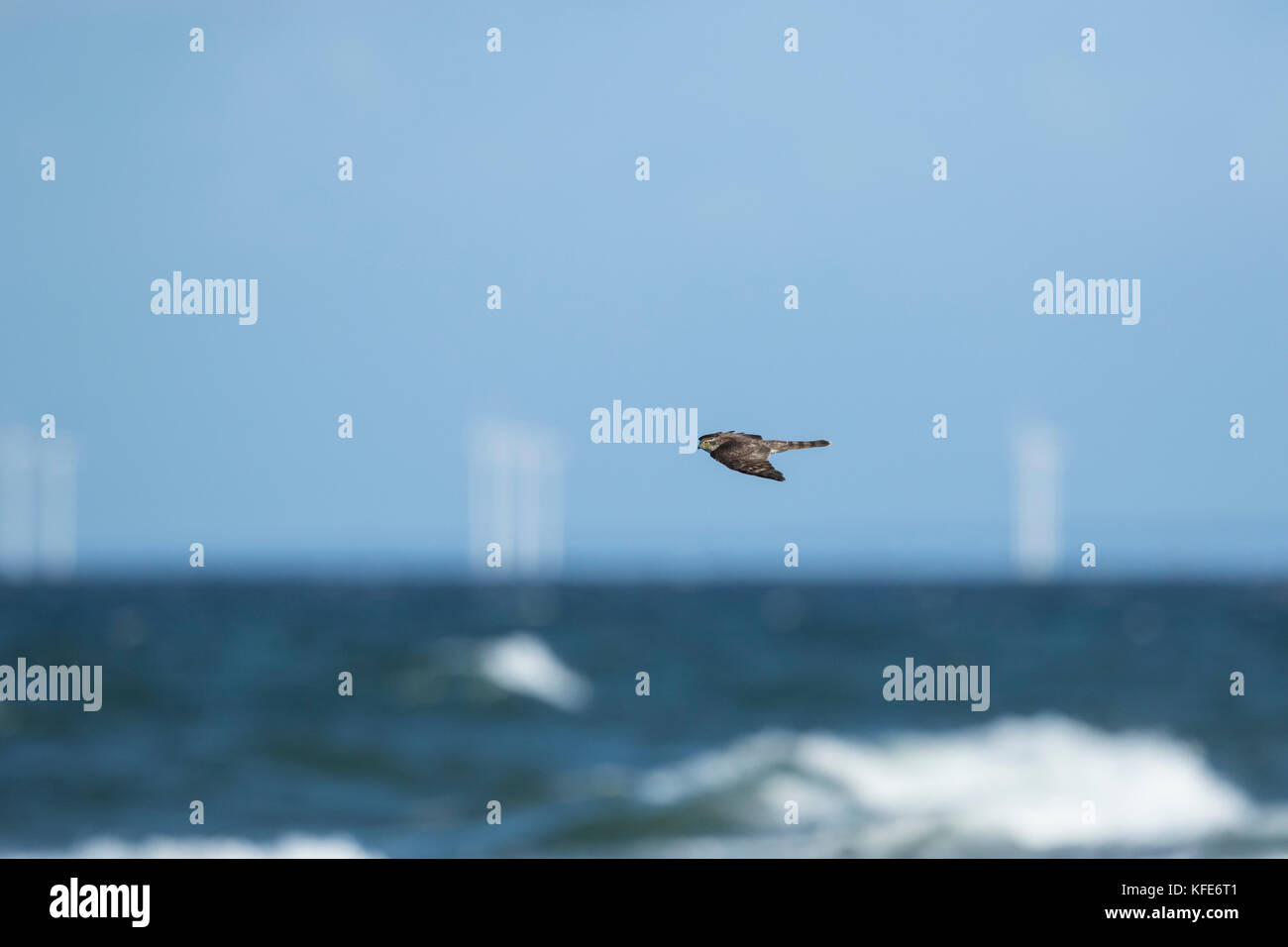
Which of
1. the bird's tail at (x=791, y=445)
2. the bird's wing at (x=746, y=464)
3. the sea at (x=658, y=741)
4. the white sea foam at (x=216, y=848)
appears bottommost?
the white sea foam at (x=216, y=848)

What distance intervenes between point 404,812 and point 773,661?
49.1 feet

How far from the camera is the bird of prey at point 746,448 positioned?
28.0ft

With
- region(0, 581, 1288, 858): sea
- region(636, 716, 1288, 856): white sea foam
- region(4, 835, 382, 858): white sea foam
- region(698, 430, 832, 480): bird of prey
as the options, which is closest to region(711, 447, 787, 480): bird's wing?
region(698, 430, 832, 480): bird of prey

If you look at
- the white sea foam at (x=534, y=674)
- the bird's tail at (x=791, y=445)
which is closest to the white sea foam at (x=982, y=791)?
the white sea foam at (x=534, y=674)

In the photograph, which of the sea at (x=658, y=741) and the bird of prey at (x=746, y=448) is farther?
the sea at (x=658, y=741)

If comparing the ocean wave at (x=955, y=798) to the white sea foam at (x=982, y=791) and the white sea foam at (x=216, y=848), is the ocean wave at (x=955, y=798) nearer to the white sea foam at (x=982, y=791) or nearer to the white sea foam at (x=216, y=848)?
the white sea foam at (x=982, y=791)

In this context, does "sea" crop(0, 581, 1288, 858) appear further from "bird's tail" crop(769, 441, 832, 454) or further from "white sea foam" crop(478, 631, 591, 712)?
"bird's tail" crop(769, 441, 832, 454)

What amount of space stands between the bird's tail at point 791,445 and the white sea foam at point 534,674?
2417cm

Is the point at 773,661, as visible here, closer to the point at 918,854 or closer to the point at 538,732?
the point at 538,732

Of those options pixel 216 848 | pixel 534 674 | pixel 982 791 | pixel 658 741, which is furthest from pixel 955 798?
pixel 216 848

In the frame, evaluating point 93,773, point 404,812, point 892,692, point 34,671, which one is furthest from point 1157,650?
point 34,671

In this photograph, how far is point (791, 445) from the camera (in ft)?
28.1

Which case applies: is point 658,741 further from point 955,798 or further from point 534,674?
point 955,798

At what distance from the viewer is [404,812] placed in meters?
25.3
